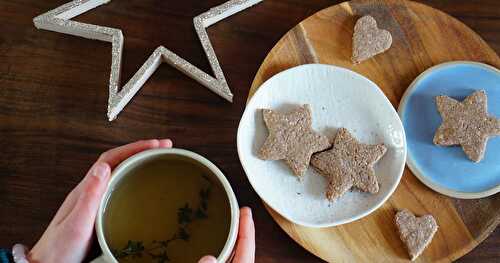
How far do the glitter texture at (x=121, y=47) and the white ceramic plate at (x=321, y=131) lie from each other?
9 centimetres

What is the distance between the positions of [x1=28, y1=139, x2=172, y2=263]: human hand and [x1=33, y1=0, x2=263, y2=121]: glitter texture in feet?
0.68

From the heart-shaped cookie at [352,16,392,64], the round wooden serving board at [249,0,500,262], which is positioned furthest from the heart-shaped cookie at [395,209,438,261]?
the heart-shaped cookie at [352,16,392,64]

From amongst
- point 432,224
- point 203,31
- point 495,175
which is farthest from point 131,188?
point 495,175

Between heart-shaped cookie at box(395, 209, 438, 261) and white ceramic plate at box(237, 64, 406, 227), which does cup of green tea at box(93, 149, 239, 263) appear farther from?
heart-shaped cookie at box(395, 209, 438, 261)

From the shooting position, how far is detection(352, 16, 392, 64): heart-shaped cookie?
1.05 m

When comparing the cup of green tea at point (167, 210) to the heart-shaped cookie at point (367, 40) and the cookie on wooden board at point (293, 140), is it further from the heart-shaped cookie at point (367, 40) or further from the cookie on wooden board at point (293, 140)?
the heart-shaped cookie at point (367, 40)

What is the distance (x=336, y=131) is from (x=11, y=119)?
24.3 inches

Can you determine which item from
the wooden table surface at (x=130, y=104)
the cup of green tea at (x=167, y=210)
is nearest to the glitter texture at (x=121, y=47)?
the wooden table surface at (x=130, y=104)

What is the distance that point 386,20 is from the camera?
1082 millimetres

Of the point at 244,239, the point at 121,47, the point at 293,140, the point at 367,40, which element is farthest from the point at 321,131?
the point at 121,47

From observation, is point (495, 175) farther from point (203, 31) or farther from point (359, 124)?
point (203, 31)

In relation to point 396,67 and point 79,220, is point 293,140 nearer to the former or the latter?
point 396,67

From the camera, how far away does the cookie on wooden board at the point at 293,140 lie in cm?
100

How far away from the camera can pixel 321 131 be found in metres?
1.04
